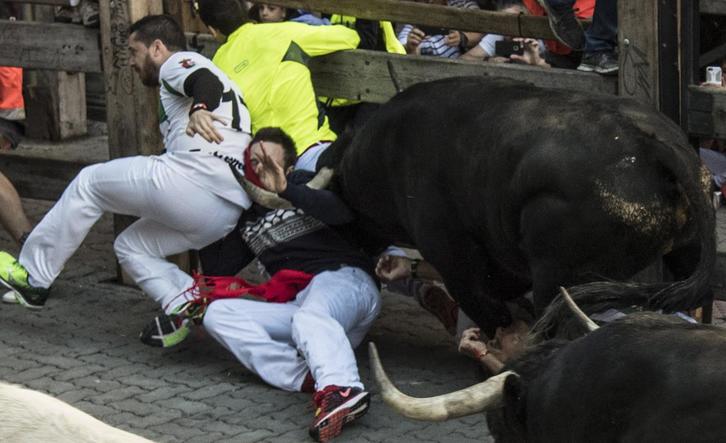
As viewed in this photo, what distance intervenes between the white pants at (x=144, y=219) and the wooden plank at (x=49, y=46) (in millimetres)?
1226

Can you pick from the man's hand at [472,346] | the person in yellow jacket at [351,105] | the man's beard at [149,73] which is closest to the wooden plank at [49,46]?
the man's beard at [149,73]

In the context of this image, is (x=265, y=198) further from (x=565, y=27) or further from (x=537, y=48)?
(x=537, y=48)

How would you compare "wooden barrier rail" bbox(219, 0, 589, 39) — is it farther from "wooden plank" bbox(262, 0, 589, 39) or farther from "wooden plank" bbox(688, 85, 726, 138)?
"wooden plank" bbox(688, 85, 726, 138)

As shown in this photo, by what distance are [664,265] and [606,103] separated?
89 centimetres

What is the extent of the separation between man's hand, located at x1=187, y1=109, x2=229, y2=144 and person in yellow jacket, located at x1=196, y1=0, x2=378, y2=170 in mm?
411

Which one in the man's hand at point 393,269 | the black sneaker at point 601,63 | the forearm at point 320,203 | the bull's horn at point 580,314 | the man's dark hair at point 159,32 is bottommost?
the man's hand at point 393,269

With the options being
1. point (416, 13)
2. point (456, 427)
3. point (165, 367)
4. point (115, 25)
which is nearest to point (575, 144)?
point (456, 427)

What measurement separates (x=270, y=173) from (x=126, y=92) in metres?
1.66

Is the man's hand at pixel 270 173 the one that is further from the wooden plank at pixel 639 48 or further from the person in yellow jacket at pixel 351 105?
the wooden plank at pixel 639 48

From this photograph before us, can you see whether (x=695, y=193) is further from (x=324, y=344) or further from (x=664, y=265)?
(x=324, y=344)

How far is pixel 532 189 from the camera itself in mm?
5656

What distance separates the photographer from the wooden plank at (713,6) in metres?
6.46

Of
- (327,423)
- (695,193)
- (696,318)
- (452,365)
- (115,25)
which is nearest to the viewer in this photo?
(695,193)

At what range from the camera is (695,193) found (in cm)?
540
